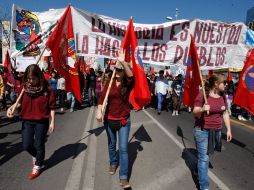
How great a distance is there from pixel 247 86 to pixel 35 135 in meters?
5.01

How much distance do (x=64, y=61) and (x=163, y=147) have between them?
9.47ft

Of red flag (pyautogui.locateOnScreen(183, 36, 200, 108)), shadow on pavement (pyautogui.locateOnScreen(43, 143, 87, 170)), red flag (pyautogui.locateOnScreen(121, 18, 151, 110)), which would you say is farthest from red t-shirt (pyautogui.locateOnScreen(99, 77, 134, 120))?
shadow on pavement (pyautogui.locateOnScreen(43, 143, 87, 170))

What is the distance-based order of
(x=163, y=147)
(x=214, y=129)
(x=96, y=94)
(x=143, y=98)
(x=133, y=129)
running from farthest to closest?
1. (x=96, y=94)
2. (x=133, y=129)
3. (x=163, y=147)
4. (x=143, y=98)
5. (x=214, y=129)

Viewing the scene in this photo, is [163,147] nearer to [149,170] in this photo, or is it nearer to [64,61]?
[149,170]

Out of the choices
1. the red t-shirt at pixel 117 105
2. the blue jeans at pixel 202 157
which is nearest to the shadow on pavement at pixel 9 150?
the red t-shirt at pixel 117 105

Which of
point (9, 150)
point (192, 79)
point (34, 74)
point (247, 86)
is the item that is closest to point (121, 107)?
point (34, 74)

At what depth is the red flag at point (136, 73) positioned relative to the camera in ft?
16.3

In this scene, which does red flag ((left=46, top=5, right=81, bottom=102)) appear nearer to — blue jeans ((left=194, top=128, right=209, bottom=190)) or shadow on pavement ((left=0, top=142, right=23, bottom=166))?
shadow on pavement ((left=0, top=142, right=23, bottom=166))

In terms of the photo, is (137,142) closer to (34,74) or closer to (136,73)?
(136,73)

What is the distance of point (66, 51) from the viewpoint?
5824 mm

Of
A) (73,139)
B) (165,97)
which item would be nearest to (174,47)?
(73,139)

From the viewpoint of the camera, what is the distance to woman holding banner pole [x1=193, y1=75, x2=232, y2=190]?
4.14 metres

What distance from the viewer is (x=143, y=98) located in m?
4.99

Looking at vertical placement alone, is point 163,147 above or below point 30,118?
below
